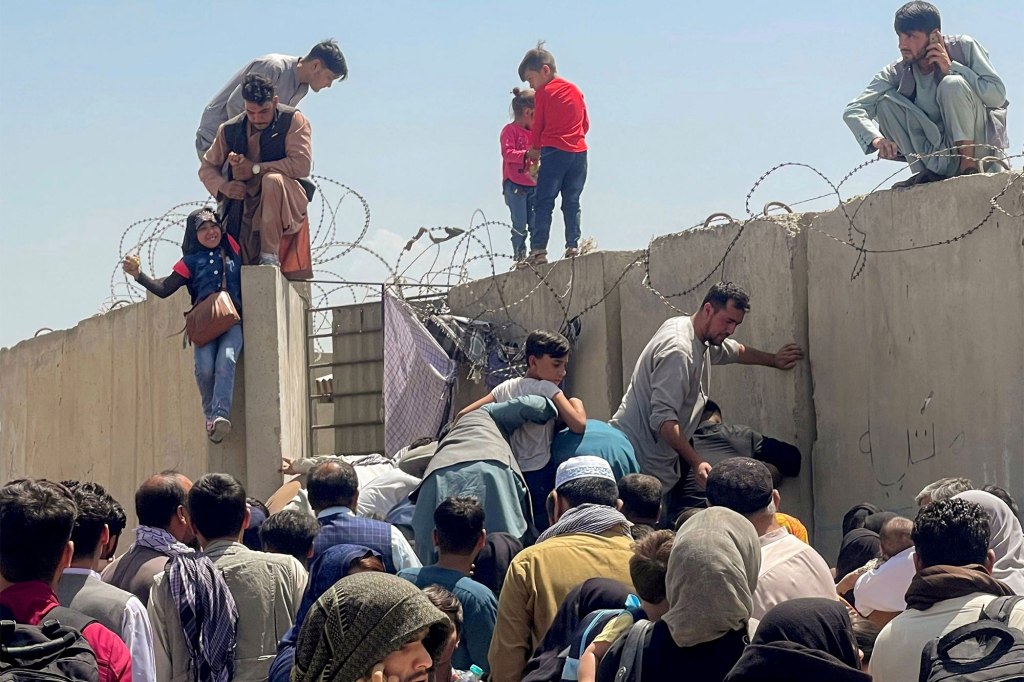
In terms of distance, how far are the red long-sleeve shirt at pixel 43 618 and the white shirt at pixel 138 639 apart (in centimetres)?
35

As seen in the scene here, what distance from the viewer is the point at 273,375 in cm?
980

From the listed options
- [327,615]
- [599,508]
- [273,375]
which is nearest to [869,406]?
[599,508]

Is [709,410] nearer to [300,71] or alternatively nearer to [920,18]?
[920,18]

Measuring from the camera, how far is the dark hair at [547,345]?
24.5 feet

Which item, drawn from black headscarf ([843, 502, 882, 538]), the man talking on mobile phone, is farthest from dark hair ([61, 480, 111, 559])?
the man talking on mobile phone

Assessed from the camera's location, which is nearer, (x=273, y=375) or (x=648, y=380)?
(x=648, y=380)

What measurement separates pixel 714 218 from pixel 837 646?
5434 mm

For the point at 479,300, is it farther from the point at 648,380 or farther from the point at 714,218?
the point at 648,380

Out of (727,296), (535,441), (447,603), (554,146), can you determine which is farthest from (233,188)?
(447,603)

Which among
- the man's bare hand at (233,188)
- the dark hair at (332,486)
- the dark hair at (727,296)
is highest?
the man's bare hand at (233,188)

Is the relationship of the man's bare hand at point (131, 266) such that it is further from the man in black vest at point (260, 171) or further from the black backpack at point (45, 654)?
the black backpack at point (45, 654)

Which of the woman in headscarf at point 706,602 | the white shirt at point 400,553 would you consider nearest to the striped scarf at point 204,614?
the white shirt at point 400,553

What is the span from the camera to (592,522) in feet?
16.7

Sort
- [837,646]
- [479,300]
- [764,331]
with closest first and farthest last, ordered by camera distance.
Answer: [837,646]
[764,331]
[479,300]
